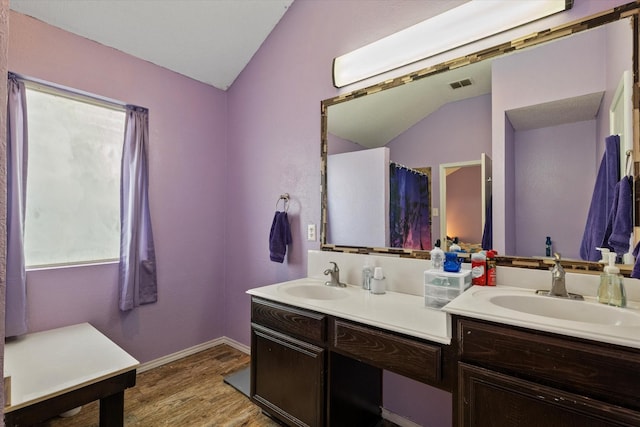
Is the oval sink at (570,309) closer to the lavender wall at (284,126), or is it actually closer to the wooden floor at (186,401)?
the lavender wall at (284,126)

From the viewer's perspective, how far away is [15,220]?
1778 mm

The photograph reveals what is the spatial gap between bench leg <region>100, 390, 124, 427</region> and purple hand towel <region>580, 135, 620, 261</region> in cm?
220

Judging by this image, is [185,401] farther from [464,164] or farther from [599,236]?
[599,236]

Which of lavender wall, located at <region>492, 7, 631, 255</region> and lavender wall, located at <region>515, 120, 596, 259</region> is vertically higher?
lavender wall, located at <region>492, 7, 631, 255</region>

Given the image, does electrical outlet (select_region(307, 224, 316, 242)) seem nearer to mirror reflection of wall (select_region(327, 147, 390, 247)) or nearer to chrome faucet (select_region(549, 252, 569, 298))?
mirror reflection of wall (select_region(327, 147, 390, 247))

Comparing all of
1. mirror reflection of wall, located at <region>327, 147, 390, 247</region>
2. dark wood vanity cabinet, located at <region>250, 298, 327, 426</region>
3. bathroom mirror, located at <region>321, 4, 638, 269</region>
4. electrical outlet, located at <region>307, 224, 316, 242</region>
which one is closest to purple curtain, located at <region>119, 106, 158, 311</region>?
dark wood vanity cabinet, located at <region>250, 298, 327, 426</region>

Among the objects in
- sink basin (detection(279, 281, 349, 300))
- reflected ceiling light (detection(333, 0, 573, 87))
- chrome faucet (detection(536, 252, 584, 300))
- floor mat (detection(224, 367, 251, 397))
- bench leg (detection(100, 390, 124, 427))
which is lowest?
floor mat (detection(224, 367, 251, 397))

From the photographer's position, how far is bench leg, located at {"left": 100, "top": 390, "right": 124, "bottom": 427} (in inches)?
58.9

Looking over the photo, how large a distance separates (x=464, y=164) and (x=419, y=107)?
41 cm

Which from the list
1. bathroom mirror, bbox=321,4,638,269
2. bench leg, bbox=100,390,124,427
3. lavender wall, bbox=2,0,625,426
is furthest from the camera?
lavender wall, bbox=2,0,625,426

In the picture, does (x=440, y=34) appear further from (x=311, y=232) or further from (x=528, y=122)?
(x=311, y=232)

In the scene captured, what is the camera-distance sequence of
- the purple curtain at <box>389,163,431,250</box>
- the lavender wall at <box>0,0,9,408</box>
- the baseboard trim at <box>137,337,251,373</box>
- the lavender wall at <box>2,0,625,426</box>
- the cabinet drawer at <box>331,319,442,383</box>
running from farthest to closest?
the baseboard trim at <box>137,337,251,373</box>
the lavender wall at <box>2,0,625,426</box>
the purple curtain at <box>389,163,431,250</box>
the cabinet drawer at <box>331,319,442,383</box>
the lavender wall at <box>0,0,9,408</box>

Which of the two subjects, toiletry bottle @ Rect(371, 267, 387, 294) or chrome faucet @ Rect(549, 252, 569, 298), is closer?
chrome faucet @ Rect(549, 252, 569, 298)

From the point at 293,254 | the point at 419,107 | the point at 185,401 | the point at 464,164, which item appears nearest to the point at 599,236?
the point at 464,164
